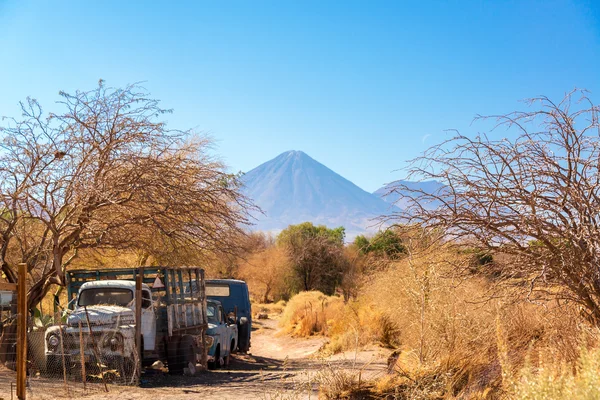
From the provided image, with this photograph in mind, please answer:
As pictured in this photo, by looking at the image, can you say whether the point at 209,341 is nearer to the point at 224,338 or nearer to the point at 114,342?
the point at 224,338

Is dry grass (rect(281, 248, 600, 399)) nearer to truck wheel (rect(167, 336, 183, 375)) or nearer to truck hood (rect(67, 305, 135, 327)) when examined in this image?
truck wheel (rect(167, 336, 183, 375))

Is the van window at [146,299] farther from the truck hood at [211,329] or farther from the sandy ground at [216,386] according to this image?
the truck hood at [211,329]

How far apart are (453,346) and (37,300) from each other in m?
10.7

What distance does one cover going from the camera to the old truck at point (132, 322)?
14484 mm

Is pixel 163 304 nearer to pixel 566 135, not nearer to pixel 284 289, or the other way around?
pixel 566 135

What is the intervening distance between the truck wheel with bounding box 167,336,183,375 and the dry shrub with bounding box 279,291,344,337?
17126mm

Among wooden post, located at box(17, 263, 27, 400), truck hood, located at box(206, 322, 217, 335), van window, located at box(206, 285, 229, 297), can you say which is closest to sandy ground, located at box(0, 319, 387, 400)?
truck hood, located at box(206, 322, 217, 335)

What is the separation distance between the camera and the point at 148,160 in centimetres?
1577

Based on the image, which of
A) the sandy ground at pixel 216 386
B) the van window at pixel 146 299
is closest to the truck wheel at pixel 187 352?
the sandy ground at pixel 216 386

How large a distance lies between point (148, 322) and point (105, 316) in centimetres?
102

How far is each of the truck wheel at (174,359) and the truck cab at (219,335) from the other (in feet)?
6.94

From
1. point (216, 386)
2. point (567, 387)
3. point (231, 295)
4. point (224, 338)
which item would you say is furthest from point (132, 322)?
point (567, 387)

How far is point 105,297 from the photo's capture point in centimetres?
1614

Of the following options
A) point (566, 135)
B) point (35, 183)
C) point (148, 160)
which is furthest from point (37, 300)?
point (566, 135)
